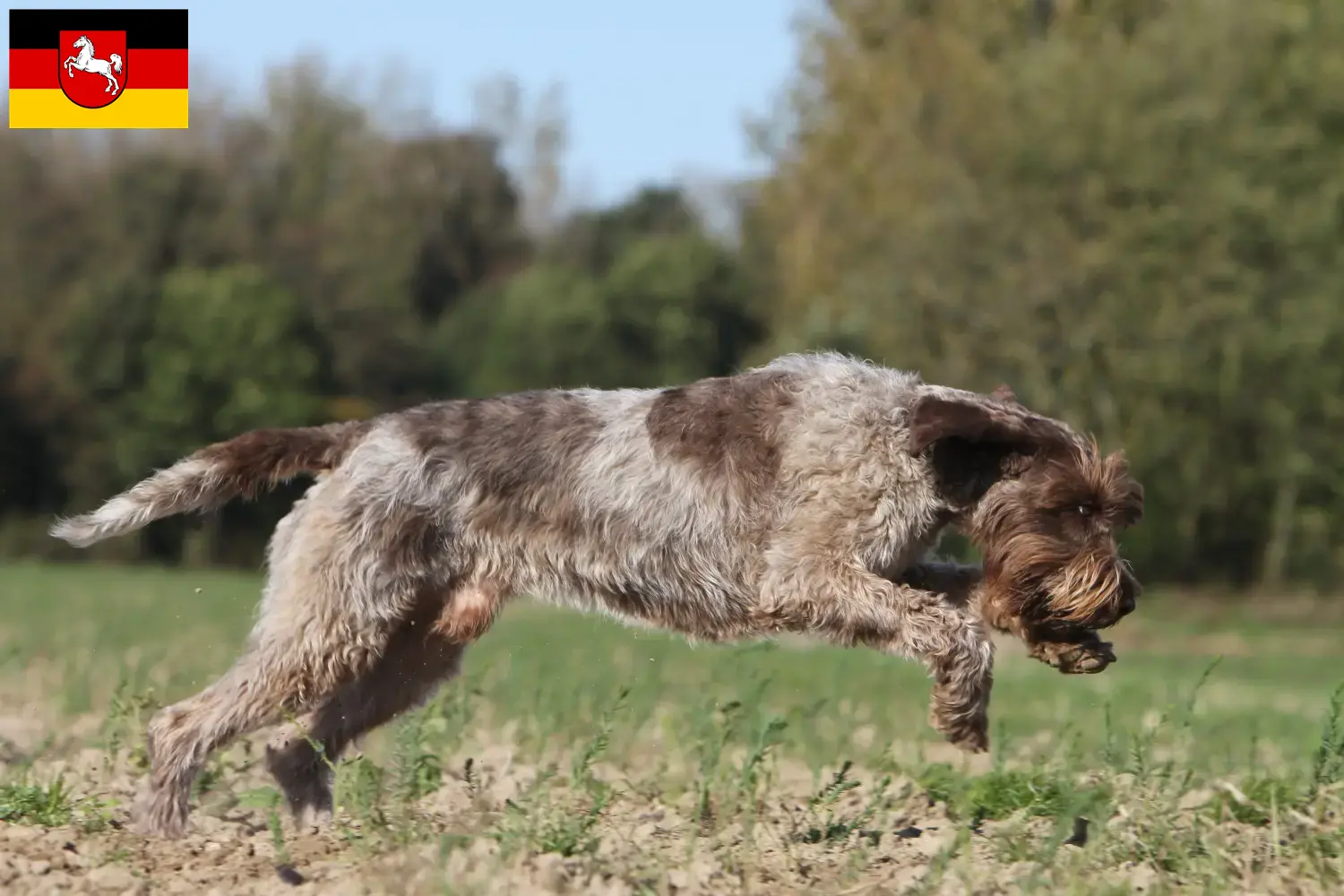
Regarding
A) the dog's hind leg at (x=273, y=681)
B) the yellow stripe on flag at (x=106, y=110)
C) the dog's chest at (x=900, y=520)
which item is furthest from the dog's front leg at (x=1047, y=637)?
the yellow stripe on flag at (x=106, y=110)

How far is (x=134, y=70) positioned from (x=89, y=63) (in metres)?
0.30

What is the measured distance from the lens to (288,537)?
6.84m

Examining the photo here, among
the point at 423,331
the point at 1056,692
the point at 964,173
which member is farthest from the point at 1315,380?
the point at 423,331

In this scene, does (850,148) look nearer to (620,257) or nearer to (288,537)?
(620,257)

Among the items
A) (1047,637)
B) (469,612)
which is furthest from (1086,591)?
(469,612)

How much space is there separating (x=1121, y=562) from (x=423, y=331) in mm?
40920

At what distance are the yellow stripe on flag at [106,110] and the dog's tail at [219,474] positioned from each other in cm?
561

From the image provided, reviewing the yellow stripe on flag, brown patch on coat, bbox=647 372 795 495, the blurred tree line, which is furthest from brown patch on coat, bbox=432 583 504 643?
the blurred tree line

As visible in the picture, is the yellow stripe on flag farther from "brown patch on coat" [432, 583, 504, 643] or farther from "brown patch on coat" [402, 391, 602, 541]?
"brown patch on coat" [432, 583, 504, 643]

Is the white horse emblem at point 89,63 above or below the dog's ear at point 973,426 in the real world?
above

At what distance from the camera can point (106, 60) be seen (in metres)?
12.0

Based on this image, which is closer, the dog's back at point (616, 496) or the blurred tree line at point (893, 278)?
the dog's back at point (616, 496)

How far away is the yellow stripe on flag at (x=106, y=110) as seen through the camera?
11.9 m

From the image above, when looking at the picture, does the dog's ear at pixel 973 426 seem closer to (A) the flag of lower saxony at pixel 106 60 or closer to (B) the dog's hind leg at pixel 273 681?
(B) the dog's hind leg at pixel 273 681
